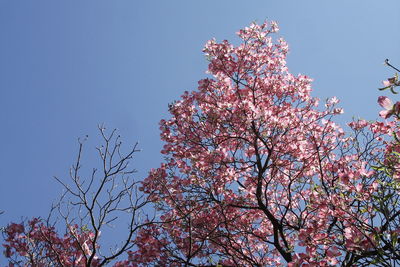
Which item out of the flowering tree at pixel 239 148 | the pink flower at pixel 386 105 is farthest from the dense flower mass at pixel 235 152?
the pink flower at pixel 386 105

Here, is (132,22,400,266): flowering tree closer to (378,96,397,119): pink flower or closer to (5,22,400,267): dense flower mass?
(5,22,400,267): dense flower mass

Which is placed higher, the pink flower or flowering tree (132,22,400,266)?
flowering tree (132,22,400,266)

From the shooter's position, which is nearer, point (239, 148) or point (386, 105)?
point (386, 105)

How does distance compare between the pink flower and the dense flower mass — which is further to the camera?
the dense flower mass

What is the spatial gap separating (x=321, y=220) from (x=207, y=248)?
3.26m

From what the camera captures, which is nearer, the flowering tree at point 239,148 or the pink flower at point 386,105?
the pink flower at point 386,105

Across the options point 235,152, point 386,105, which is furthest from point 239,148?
point 386,105

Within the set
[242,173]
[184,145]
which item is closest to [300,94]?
[242,173]

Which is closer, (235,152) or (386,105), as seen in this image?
(386,105)

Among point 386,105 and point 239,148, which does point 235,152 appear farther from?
point 386,105

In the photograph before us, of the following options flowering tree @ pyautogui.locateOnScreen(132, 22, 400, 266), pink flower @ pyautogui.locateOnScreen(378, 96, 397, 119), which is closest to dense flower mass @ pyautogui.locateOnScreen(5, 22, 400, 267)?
flowering tree @ pyautogui.locateOnScreen(132, 22, 400, 266)

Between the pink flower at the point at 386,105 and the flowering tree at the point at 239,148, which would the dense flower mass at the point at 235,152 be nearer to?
the flowering tree at the point at 239,148

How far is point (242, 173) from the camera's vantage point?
352 inches

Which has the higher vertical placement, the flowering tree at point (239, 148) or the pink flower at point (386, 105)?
the flowering tree at point (239, 148)
